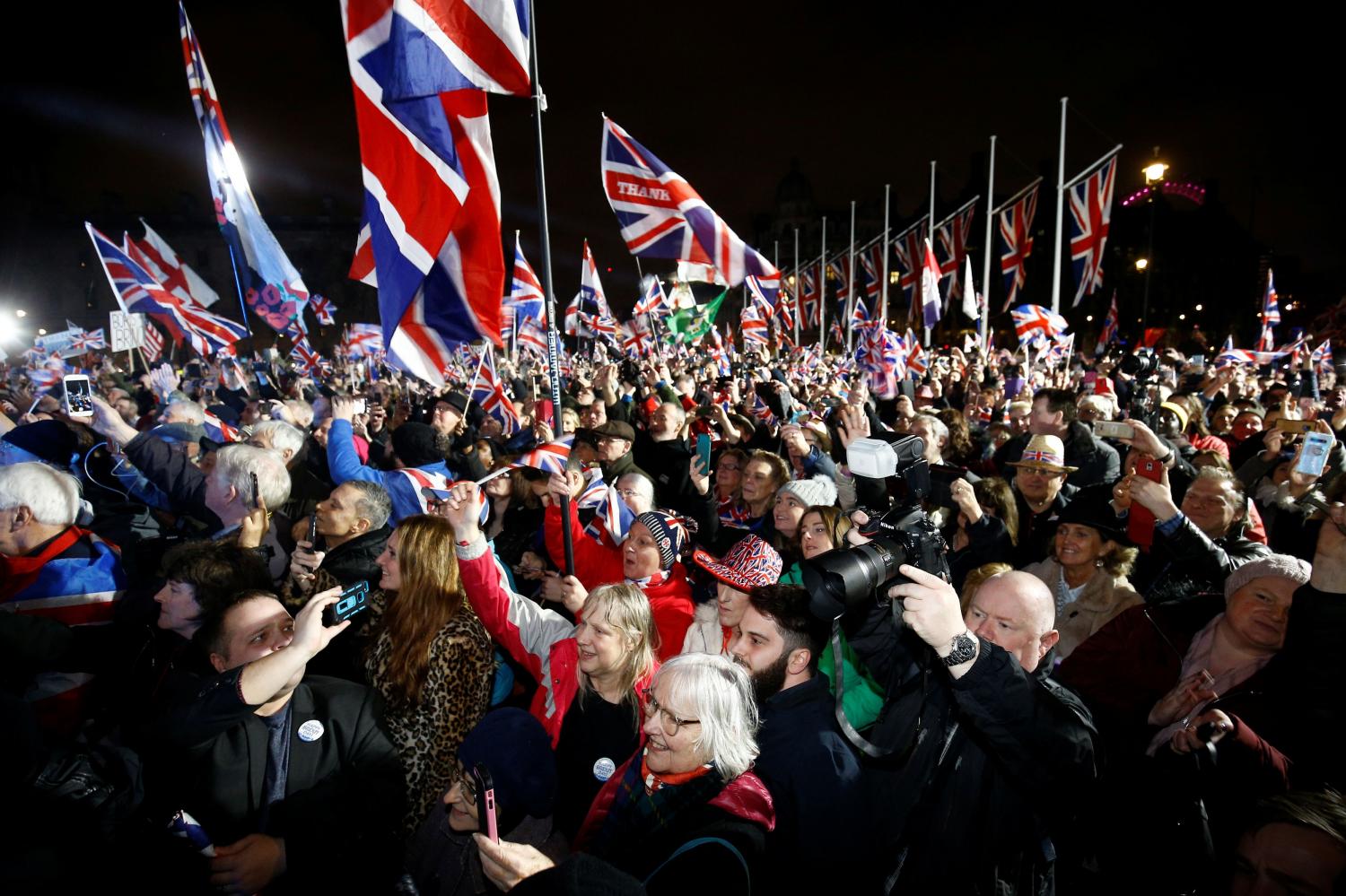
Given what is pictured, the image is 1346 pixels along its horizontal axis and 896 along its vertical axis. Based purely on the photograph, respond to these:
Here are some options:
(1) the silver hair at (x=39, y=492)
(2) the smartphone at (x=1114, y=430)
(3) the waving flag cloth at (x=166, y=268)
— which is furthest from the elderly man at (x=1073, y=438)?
(3) the waving flag cloth at (x=166, y=268)

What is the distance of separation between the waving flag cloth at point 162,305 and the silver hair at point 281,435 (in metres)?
3.82

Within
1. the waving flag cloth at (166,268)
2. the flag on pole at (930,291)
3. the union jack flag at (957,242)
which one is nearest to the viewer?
the waving flag cloth at (166,268)

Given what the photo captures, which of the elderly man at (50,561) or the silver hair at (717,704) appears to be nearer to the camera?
the silver hair at (717,704)

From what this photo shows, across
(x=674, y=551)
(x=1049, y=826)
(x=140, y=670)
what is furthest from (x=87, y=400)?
(x=1049, y=826)

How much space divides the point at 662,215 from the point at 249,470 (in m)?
4.11


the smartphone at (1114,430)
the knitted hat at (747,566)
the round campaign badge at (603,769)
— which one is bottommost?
the round campaign badge at (603,769)

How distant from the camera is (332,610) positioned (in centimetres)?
235

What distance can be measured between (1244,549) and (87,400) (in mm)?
8155

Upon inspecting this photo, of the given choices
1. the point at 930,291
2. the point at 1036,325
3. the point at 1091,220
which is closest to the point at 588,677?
the point at 1036,325

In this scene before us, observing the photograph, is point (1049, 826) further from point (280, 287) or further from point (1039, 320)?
point (1039, 320)

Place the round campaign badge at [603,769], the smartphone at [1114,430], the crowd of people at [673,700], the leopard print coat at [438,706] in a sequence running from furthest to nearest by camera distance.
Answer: the smartphone at [1114,430] < the leopard print coat at [438,706] < the round campaign badge at [603,769] < the crowd of people at [673,700]

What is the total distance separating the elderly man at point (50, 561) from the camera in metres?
3.31

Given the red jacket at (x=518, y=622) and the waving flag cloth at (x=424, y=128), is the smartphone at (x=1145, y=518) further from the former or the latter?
the waving flag cloth at (x=424, y=128)

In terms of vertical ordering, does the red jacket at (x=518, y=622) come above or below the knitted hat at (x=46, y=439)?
below
